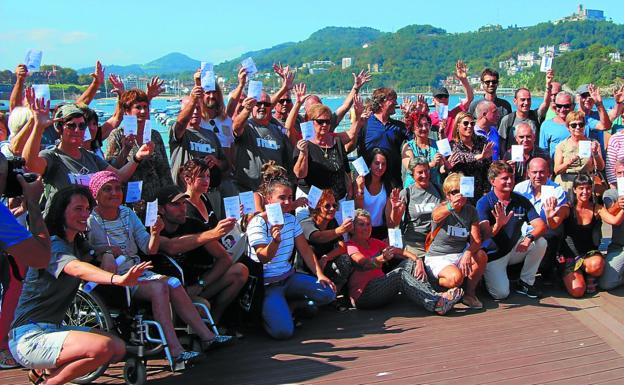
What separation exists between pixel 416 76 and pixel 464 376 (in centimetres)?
3810

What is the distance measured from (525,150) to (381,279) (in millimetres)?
2264

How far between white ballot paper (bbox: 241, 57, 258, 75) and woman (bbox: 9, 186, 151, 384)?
9.91 ft

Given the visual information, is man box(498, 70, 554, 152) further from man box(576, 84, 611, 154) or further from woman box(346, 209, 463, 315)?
woman box(346, 209, 463, 315)

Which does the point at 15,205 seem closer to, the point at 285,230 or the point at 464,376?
the point at 285,230

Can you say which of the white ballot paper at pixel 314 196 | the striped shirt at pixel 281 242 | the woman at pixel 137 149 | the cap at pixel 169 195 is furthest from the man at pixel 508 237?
the woman at pixel 137 149

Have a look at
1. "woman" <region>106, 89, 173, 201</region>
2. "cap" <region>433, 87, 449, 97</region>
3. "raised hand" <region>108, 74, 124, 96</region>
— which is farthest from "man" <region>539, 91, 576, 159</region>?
"raised hand" <region>108, 74, 124, 96</region>

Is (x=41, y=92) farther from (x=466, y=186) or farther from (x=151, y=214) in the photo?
(x=466, y=186)

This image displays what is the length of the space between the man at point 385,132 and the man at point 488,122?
84 cm

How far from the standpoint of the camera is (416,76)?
135 ft

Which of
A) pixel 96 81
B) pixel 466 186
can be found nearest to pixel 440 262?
pixel 466 186

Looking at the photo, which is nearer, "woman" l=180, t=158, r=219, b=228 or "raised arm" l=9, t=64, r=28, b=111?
"woman" l=180, t=158, r=219, b=228

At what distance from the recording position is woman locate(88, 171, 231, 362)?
433cm

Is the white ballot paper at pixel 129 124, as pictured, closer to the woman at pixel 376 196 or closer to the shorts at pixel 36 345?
the shorts at pixel 36 345

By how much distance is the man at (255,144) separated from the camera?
20.7 ft
